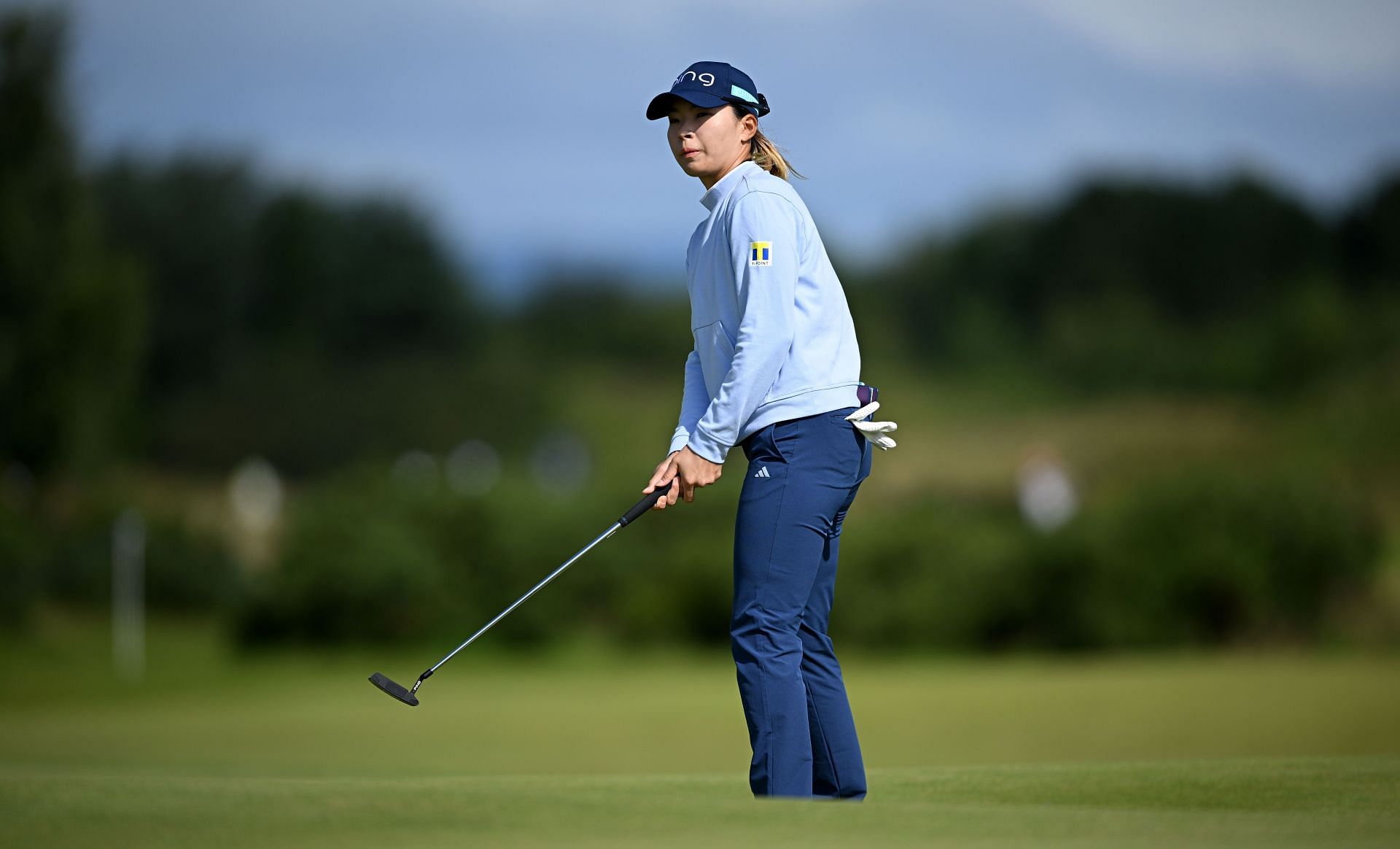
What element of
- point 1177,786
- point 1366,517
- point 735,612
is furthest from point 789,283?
point 1366,517

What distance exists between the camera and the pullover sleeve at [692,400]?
3115 mm

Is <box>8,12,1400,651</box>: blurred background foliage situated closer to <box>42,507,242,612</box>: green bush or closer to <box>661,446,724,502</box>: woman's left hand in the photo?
<box>42,507,242,612</box>: green bush

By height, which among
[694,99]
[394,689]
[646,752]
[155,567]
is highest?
[155,567]

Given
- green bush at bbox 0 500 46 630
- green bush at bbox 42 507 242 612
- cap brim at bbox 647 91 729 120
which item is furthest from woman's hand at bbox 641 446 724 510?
green bush at bbox 42 507 242 612

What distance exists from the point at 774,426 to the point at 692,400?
30 centimetres

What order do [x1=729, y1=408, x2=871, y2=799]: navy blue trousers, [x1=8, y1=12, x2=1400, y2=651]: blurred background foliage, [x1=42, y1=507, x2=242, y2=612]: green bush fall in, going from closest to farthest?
1. [x1=729, y1=408, x2=871, y2=799]: navy blue trousers
2. [x1=8, y1=12, x2=1400, y2=651]: blurred background foliage
3. [x1=42, y1=507, x2=242, y2=612]: green bush

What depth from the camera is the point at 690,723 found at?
775 cm

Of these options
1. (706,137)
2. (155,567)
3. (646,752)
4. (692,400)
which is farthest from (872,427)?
(155,567)

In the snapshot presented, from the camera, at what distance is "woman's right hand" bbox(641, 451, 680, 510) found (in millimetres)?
2924

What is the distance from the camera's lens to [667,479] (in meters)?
2.94

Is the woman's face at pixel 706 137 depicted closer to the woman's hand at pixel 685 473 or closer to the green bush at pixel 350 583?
the woman's hand at pixel 685 473

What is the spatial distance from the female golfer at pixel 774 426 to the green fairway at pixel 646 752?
0.18 metres

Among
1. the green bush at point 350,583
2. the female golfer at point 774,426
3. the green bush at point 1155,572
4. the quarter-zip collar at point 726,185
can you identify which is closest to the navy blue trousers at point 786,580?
the female golfer at point 774,426

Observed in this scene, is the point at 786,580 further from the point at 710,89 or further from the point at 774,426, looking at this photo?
the point at 710,89
